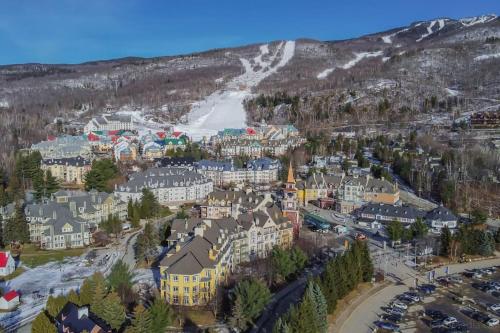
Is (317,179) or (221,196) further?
(317,179)

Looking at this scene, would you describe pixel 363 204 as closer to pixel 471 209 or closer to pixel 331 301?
pixel 471 209

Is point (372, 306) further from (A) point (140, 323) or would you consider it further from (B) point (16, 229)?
(B) point (16, 229)

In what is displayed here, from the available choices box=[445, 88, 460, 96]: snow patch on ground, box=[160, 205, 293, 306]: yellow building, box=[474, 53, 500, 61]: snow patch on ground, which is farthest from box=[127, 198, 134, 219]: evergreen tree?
box=[474, 53, 500, 61]: snow patch on ground

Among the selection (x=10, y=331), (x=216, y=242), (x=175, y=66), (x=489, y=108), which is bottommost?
(x=10, y=331)

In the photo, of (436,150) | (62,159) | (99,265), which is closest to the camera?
(99,265)

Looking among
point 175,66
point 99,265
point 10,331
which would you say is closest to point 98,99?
point 175,66

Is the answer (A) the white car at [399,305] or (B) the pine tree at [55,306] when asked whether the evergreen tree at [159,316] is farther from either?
(A) the white car at [399,305]

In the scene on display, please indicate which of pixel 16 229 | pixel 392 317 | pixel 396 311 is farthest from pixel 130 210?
pixel 392 317
